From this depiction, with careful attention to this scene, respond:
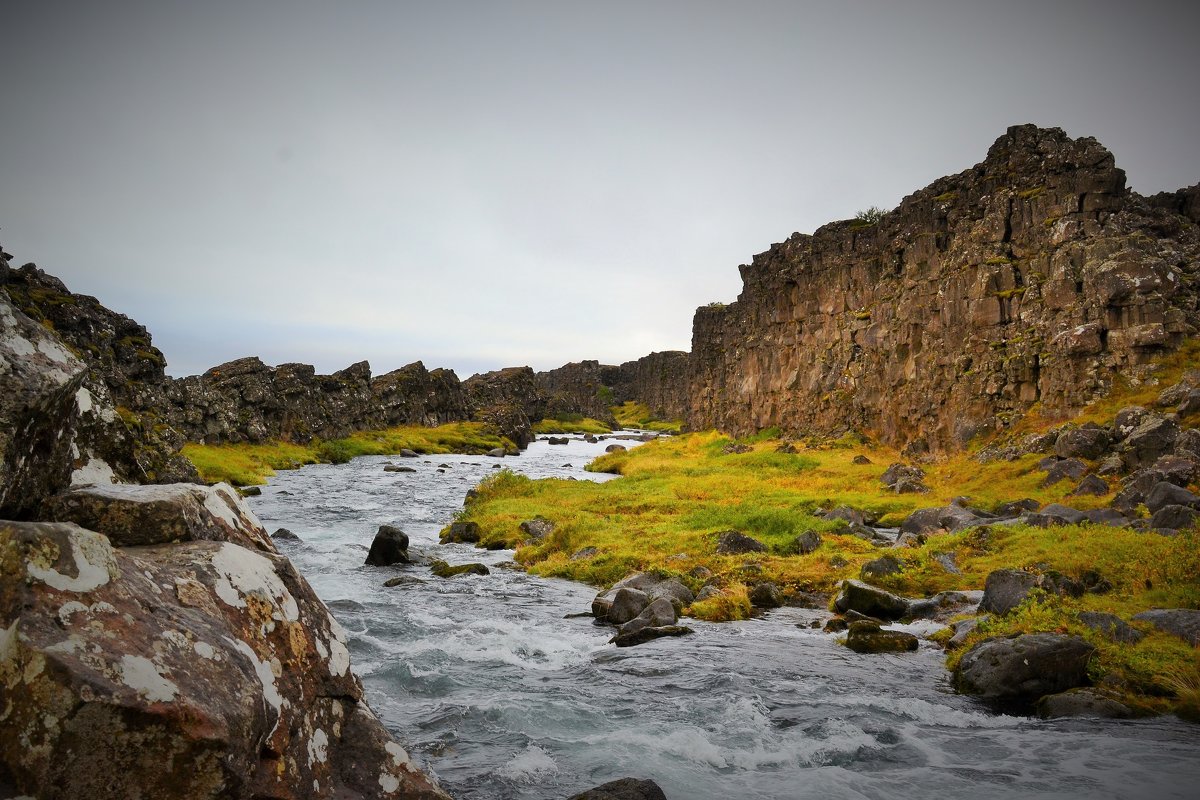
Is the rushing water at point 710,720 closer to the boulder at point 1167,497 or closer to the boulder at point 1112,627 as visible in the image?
the boulder at point 1112,627

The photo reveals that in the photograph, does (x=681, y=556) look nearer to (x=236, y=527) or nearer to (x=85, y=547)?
(x=236, y=527)

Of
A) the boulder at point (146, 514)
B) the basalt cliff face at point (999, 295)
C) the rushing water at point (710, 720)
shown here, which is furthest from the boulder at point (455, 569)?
the basalt cliff face at point (999, 295)

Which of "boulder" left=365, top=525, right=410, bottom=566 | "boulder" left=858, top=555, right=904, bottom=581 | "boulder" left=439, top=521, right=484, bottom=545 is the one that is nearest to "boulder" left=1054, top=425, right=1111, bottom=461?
"boulder" left=858, top=555, right=904, bottom=581

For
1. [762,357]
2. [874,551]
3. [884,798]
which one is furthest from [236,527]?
[762,357]

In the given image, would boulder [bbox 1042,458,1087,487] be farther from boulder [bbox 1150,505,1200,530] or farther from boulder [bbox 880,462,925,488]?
boulder [bbox 1150,505,1200,530]

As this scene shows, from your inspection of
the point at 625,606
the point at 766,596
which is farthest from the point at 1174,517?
the point at 625,606

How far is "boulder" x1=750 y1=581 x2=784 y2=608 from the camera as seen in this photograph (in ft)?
61.3

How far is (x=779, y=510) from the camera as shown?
28.8 m

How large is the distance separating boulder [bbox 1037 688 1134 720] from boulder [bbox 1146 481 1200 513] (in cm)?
1200

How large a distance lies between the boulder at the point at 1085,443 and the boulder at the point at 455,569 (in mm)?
24747

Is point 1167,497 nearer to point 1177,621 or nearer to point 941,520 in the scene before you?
point 941,520

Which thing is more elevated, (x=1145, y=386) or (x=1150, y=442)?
(x=1145, y=386)

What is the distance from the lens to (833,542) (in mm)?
24000

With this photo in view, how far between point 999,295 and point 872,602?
1224 inches
